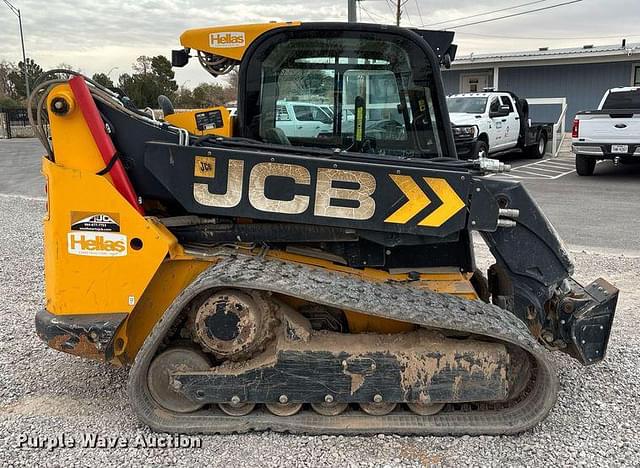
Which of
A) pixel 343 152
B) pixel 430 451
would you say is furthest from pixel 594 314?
pixel 343 152

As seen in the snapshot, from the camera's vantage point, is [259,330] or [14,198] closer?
[259,330]

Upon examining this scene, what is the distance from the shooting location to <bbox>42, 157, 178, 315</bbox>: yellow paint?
3.13 metres

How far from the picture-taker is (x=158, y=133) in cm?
328

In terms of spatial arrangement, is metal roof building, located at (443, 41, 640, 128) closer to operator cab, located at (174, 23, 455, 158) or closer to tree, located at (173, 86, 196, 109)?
tree, located at (173, 86, 196, 109)

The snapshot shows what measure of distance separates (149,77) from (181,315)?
98.9 ft

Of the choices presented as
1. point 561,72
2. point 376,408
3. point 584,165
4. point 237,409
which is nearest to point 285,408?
point 237,409

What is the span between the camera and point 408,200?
313cm

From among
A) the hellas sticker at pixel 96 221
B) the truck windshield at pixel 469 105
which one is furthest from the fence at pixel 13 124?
the hellas sticker at pixel 96 221

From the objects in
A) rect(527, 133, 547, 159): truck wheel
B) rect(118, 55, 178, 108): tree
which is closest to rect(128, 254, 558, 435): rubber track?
rect(527, 133, 547, 159): truck wheel

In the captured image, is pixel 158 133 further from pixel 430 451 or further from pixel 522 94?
pixel 522 94

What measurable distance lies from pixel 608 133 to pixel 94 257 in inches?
506

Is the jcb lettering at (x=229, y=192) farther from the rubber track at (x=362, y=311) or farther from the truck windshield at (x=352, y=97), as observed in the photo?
the truck windshield at (x=352, y=97)

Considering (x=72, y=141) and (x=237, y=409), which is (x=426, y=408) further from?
(x=72, y=141)

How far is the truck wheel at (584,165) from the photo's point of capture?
14.3 metres
